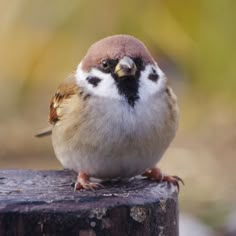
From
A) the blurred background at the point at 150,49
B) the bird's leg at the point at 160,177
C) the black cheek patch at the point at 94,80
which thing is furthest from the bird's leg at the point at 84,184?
the blurred background at the point at 150,49

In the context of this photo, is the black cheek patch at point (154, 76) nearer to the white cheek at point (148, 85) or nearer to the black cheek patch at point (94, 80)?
the white cheek at point (148, 85)

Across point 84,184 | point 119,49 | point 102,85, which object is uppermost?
point 119,49

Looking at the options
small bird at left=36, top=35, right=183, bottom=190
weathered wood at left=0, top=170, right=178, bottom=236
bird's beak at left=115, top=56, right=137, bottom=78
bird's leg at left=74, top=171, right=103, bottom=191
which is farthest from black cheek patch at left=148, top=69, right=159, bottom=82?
weathered wood at left=0, top=170, right=178, bottom=236

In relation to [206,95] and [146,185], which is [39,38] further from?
[146,185]

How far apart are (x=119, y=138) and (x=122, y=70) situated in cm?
26

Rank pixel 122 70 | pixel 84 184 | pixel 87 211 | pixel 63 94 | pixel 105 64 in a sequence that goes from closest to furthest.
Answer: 1. pixel 87 211
2. pixel 84 184
3. pixel 122 70
4. pixel 105 64
5. pixel 63 94

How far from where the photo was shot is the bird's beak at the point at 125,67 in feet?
11.5

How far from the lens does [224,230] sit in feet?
18.5

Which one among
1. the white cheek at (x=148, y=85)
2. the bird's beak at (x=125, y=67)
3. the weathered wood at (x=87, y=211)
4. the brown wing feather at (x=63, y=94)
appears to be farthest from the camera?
the brown wing feather at (x=63, y=94)

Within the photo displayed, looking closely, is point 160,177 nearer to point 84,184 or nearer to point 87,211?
point 84,184

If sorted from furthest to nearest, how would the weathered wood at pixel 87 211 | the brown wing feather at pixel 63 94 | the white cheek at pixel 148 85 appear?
1. the brown wing feather at pixel 63 94
2. the white cheek at pixel 148 85
3. the weathered wood at pixel 87 211

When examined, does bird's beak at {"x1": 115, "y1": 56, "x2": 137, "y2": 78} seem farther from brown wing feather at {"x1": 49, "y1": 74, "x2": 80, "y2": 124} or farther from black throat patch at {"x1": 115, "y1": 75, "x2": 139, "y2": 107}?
brown wing feather at {"x1": 49, "y1": 74, "x2": 80, "y2": 124}

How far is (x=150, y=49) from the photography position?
303 inches

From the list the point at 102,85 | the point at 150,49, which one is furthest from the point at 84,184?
the point at 150,49
